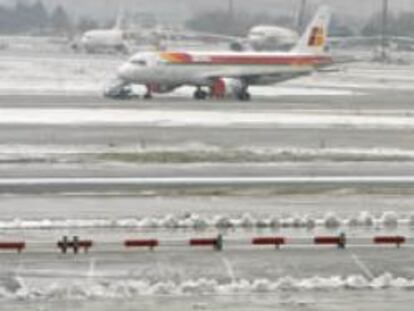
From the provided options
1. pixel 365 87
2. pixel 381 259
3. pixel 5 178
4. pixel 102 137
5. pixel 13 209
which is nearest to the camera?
pixel 381 259

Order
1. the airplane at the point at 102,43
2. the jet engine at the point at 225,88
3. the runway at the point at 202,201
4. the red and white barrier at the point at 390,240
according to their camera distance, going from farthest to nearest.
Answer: the airplane at the point at 102,43
the jet engine at the point at 225,88
the red and white barrier at the point at 390,240
the runway at the point at 202,201

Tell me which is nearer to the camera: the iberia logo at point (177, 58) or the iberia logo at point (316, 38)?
the iberia logo at point (177, 58)

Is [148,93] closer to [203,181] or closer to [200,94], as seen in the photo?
[200,94]

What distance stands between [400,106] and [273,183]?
32735 millimetres

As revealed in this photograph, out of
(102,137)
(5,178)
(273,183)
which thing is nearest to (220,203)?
(273,183)

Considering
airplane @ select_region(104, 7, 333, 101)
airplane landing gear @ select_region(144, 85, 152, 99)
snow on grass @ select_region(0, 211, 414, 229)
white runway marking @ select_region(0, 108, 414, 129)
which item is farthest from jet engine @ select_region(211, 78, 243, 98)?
snow on grass @ select_region(0, 211, 414, 229)

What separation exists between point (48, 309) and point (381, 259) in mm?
6007

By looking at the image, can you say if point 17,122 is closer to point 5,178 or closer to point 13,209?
point 5,178

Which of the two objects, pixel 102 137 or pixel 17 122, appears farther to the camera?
pixel 17 122

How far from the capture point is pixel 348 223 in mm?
20750

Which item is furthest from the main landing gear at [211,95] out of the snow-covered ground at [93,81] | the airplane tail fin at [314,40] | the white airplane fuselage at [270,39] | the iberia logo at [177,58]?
the white airplane fuselage at [270,39]

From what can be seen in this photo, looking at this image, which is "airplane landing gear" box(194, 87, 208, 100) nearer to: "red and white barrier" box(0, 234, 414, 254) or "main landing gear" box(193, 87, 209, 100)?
"main landing gear" box(193, 87, 209, 100)

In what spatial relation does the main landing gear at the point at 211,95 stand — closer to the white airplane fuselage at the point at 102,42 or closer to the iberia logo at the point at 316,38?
the iberia logo at the point at 316,38

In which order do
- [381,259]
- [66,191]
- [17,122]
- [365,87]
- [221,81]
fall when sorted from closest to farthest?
[381,259] < [66,191] < [17,122] < [221,81] < [365,87]
